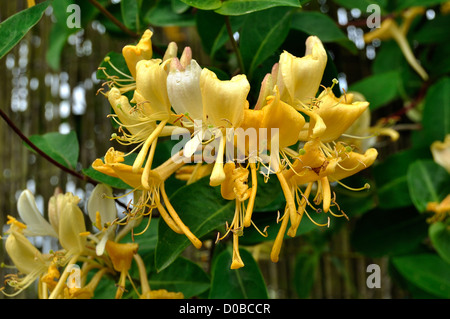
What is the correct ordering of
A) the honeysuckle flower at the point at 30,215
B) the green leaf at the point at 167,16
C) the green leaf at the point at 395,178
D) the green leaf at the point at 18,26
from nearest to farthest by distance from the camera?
the green leaf at the point at 18,26
the honeysuckle flower at the point at 30,215
the green leaf at the point at 167,16
the green leaf at the point at 395,178

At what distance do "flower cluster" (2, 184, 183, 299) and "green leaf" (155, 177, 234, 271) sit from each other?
8cm

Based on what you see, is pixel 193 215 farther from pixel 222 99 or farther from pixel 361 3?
pixel 361 3

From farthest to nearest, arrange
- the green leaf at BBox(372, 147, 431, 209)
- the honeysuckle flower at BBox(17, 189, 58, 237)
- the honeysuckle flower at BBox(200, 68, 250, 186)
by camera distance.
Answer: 1. the green leaf at BBox(372, 147, 431, 209)
2. the honeysuckle flower at BBox(17, 189, 58, 237)
3. the honeysuckle flower at BBox(200, 68, 250, 186)

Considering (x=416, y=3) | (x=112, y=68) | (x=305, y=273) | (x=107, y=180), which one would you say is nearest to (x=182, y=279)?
(x=107, y=180)

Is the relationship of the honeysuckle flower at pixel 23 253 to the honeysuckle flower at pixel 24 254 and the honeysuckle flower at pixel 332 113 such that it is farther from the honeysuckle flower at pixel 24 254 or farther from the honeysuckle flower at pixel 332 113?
the honeysuckle flower at pixel 332 113

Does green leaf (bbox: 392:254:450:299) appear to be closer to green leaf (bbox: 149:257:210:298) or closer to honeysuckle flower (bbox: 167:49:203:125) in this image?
green leaf (bbox: 149:257:210:298)

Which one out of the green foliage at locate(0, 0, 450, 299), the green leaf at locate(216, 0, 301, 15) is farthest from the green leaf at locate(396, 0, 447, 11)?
the green leaf at locate(216, 0, 301, 15)

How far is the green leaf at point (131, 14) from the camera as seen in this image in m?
0.71

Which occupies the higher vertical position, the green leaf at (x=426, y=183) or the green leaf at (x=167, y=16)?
the green leaf at (x=167, y=16)

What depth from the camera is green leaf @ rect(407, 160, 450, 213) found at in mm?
837

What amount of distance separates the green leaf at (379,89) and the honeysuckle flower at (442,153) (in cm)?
14

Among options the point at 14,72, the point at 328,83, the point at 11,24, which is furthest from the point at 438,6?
the point at 14,72

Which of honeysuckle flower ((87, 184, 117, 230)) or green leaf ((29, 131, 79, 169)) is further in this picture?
green leaf ((29, 131, 79, 169))

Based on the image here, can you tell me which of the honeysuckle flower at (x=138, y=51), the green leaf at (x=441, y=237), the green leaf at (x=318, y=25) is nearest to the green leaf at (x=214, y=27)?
the green leaf at (x=318, y=25)
